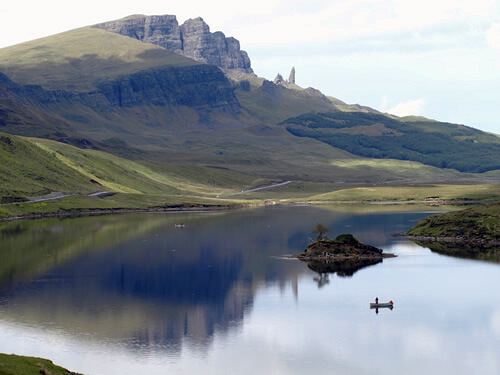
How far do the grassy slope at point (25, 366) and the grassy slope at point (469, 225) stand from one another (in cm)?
13150

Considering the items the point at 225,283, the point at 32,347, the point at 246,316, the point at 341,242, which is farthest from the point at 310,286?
the point at 32,347

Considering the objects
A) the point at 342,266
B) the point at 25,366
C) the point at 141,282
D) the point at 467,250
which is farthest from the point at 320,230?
the point at 25,366

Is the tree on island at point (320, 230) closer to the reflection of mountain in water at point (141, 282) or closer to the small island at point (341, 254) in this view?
the small island at point (341, 254)

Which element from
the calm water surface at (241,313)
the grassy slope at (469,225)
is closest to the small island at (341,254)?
the calm water surface at (241,313)

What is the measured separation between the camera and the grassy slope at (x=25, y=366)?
63297 mm

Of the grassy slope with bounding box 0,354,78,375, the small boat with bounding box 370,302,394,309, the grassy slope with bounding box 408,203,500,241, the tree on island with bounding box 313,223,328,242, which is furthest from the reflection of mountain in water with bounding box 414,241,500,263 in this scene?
the grassy slope with bounding box 0,354,78,375

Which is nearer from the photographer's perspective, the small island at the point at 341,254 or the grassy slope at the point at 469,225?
the small island at the point at 341,254

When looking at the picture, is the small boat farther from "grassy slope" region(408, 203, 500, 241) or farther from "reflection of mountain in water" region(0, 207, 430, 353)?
"grassy slope" region(408, 203, 500, 241)

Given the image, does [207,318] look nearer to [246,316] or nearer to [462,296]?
[246,316]

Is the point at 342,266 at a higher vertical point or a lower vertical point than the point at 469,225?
lower

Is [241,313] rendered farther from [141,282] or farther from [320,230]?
[320,230]

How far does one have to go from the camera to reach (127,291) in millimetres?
126500

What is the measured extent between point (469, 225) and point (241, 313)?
94911 millimetres

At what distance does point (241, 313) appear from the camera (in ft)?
363
